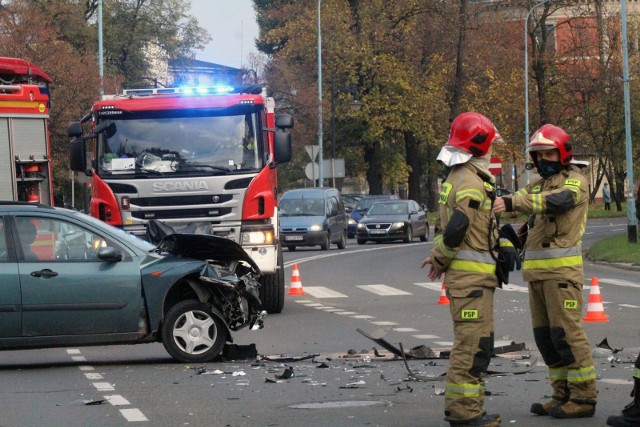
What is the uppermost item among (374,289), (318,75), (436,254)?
(318,75)

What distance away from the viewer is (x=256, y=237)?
17.4 meters

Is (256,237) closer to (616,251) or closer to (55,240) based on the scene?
(55,240)

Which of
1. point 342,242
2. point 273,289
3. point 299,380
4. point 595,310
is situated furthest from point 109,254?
point 342,242

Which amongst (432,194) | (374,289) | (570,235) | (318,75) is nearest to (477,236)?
(570,235)

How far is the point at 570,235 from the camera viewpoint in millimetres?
8922

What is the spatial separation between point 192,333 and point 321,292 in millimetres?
10526

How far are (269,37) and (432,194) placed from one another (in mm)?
14844

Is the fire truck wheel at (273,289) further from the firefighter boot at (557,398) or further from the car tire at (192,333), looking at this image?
the firefighter boot at (557,398)

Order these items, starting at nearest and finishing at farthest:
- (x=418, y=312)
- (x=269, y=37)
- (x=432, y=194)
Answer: (x=418, y=312), (x=269, y=37), (x=432, y=194)

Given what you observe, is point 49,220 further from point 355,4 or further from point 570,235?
point 355,4

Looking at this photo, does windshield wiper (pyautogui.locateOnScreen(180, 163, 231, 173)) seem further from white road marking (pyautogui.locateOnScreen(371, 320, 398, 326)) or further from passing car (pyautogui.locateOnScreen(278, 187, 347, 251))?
passing car (pyautogui.locateOnScreen(278, 187, 347, 251))

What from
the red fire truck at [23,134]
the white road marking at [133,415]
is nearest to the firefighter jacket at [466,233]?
the white road marking at [133,415]

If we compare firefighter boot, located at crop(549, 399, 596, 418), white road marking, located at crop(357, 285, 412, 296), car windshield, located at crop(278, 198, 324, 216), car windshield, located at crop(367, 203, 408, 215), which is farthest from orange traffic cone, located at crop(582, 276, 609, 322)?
car windshield, located at crop(367, 203, 408, 215)

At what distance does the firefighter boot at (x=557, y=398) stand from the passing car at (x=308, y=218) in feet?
95.8
